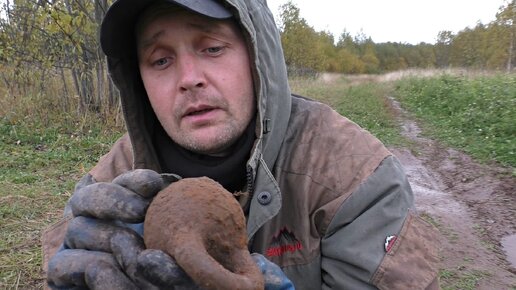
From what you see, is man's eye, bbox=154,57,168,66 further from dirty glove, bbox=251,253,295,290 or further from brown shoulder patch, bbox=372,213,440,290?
brown shoulder patch, bbox=372,213,440,290

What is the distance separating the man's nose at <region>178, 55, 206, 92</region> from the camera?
67.7 inches

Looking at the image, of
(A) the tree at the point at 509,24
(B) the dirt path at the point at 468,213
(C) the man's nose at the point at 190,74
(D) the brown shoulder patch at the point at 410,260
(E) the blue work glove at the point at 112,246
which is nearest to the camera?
(E) the blue work glove at the point at 112,246

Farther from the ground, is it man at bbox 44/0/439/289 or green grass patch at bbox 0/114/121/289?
man at bbox 44/0/439/289

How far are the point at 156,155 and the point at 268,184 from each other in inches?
24.2

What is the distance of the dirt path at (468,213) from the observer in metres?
3.66

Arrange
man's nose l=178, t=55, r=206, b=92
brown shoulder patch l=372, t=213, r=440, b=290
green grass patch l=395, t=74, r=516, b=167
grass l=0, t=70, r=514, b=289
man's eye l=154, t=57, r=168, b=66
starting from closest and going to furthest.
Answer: brown shoulder patch l=372, t=213, r=440, b=290 < man's nose l=178, t=55, r=206, b=92 < man's eye l=154, t=57, r=168, b=66 < grass l=0, t=70, r=514, b=289 < green grass patch l=395, t=74, r=516, b=167

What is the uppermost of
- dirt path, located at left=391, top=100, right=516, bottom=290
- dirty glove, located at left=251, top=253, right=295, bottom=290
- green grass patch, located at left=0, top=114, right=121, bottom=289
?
dirty glove, located at left=251, top=253, right=295, bottom=290

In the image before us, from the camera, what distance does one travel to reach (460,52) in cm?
5147

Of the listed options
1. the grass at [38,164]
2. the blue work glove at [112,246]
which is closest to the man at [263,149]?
the blue work glove at [112,246]

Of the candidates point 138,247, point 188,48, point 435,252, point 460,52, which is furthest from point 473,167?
point 460,52

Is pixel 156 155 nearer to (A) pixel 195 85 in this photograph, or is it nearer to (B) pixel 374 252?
(A) pixel 195 85

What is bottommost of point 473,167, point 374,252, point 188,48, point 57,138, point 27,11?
point 473,167

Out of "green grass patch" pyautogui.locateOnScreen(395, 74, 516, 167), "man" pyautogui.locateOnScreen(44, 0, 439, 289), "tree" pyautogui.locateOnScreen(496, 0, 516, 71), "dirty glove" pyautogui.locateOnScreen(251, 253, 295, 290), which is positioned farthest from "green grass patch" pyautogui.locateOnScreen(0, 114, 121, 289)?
"tree" pyautogui.locateOnScreen(496, 0, 516, 71)

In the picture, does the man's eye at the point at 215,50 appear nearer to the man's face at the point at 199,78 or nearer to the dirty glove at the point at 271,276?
the man's face at the point at 199,78
